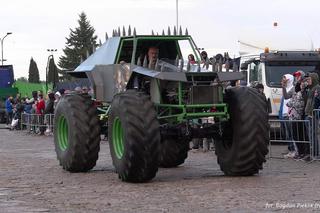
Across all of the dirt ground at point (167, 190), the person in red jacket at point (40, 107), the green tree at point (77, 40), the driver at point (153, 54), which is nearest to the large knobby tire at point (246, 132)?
the dirt ground at point (167, 190)

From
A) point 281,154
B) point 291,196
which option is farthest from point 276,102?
point 291,196

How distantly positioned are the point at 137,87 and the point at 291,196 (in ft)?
12.8

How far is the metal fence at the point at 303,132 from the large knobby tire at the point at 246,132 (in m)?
3.14

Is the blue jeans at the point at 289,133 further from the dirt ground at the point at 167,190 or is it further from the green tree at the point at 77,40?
the green tree at the point at 77,40

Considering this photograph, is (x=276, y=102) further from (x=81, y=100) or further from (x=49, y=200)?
(x=49, y=200)

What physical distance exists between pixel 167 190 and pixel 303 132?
576 centimetres

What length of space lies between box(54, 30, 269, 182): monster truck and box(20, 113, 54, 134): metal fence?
14.0 m

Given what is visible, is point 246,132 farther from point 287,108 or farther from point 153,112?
point 287,108

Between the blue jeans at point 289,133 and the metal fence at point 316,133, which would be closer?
the metal fence at point 316,133

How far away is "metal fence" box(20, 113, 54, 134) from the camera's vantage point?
1062 inches

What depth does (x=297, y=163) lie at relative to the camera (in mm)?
13773

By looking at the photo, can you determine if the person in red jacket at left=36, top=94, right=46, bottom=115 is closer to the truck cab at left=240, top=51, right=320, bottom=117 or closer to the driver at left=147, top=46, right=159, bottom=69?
the truck cab at left=240, top=51, right=320, bottom=117

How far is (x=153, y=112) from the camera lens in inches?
409

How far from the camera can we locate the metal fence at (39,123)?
26969 millimetres
